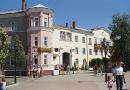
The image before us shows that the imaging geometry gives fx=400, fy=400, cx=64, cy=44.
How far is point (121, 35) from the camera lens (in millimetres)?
59906

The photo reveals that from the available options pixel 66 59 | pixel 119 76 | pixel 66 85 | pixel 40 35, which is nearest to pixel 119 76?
pixel 119 76

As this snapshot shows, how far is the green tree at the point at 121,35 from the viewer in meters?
59.2

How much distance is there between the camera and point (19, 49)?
194 ft

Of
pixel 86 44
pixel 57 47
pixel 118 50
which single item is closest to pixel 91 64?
pixel 86 44

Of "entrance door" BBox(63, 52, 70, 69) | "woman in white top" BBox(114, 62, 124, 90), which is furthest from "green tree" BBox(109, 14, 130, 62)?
"woman in white top" BBox(114, 62, 124, 90)

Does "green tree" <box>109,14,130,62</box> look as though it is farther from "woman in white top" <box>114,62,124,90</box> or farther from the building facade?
"woman in white top" <box>114,62,124,90</box>

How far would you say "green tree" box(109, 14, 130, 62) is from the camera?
5925 centimetres

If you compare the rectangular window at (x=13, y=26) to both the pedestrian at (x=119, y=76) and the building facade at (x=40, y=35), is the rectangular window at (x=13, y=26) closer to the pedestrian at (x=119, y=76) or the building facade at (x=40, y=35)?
the building facade at (x=40, y=35)

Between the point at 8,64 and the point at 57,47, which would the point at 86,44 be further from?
the point at 8,64

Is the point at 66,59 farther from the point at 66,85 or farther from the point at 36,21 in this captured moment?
the point at 66,85

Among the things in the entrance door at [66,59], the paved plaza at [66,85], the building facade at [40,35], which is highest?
the building facade at [40,35]

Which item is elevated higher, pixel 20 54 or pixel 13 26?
pixel 13 26

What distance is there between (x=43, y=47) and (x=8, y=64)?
6.96m

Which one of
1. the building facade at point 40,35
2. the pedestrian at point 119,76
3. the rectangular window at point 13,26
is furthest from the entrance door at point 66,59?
the pedestrian at point 119,76
